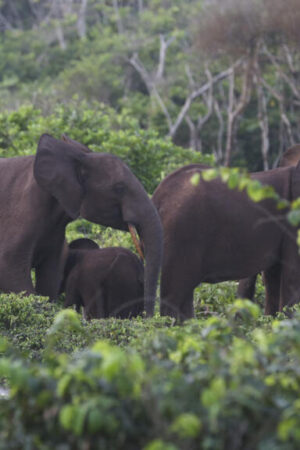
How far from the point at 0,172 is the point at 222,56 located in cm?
1833

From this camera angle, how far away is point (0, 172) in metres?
7.23

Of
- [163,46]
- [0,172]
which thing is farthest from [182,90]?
[0,172]

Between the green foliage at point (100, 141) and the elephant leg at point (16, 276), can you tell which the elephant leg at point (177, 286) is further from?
the green foliage at point (100, 141)

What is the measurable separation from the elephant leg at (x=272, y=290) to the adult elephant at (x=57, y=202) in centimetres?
126

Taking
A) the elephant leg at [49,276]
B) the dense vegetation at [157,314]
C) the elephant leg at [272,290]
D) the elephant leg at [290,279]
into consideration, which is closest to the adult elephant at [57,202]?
the elephant leg at [49,276]

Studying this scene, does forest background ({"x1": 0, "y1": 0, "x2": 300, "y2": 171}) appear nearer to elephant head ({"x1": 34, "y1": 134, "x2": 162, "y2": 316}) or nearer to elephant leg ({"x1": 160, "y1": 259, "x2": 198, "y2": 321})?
elephant head ({"x1": 34, "y1": 134, "x2": 162, "y2": 316})

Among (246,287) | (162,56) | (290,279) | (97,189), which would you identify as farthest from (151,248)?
(162,56)

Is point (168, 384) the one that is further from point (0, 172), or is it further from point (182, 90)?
point (182, 90)

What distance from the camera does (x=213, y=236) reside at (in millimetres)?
6781

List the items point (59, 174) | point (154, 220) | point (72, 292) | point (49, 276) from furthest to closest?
1. point (72, 292)
2. point (49, 276)
3. point (59, 174)
4. point (154, 220)

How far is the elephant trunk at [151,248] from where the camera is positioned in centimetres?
643

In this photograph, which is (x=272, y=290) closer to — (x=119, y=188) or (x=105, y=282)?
(x=105, y=282)

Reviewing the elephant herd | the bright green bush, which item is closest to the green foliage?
the elephant herd

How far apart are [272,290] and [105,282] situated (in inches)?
52.9
